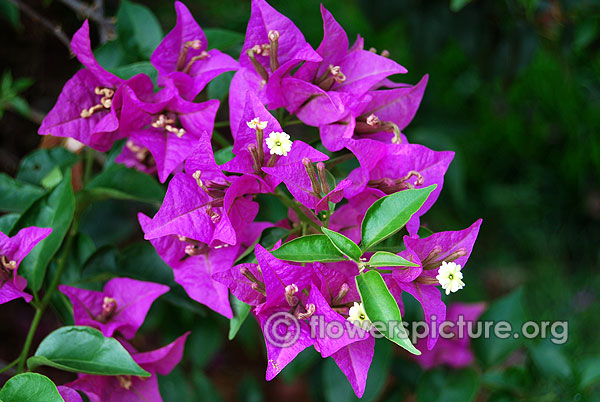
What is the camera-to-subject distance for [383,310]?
0.43 m

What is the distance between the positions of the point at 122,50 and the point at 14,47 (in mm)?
457

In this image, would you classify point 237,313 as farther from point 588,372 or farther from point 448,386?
point 588,372

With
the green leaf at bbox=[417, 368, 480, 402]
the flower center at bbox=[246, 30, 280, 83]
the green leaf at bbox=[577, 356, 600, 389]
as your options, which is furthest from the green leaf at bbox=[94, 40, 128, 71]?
the green leaf at bbox=[577, 356, 600, 389]

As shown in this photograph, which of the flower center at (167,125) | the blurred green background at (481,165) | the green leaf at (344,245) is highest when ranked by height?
the flower center at (167,125)

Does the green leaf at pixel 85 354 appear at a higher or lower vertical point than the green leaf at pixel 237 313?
lower

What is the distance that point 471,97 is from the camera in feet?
6.66

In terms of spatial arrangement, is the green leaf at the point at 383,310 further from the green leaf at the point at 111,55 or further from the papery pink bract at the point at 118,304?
the green leaf at the point at 111,55

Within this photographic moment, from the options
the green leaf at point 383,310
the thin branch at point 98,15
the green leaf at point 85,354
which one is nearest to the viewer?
the green leaf at point 383,310

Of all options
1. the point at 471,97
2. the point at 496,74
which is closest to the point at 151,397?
the point at 496,74

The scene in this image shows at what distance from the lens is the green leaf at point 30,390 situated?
0.47 meters

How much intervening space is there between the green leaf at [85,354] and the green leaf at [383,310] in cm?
22

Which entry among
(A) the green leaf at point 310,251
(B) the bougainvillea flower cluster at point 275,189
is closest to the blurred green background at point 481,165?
(B) the bougainvillea flower cluster at point 275,189

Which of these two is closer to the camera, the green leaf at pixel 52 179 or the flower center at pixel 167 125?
the flower center at pixel 167 125

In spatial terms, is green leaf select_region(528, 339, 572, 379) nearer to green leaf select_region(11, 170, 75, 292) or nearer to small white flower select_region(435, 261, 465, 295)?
small white flower select_region(435, 261, 465, 295)
